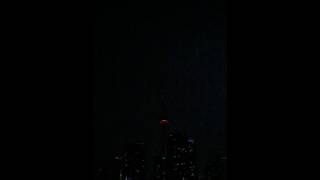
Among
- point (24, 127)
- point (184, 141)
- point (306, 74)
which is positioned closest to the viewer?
point (306, 74)

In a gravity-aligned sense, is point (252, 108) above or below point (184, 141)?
above

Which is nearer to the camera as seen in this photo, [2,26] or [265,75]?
[265,75]

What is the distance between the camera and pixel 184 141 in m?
19.3

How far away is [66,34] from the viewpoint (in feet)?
6.60

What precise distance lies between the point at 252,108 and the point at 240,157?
0.24 metres

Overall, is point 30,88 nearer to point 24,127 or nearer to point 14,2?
point 24,127

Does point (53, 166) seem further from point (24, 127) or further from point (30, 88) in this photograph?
point (30, 88)

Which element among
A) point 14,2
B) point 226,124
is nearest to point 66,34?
point 14,2

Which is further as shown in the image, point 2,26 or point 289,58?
point 2,26

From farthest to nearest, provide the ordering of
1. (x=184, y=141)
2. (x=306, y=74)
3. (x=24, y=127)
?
(x=184, y=141), (x=24, y=127), (x=306, y=74)

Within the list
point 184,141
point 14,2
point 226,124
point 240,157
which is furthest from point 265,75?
point 184,141

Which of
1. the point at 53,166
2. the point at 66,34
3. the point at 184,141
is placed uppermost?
the point at 66,34

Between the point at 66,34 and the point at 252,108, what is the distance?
1089 mm

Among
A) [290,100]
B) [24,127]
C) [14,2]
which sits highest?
[14,2]
